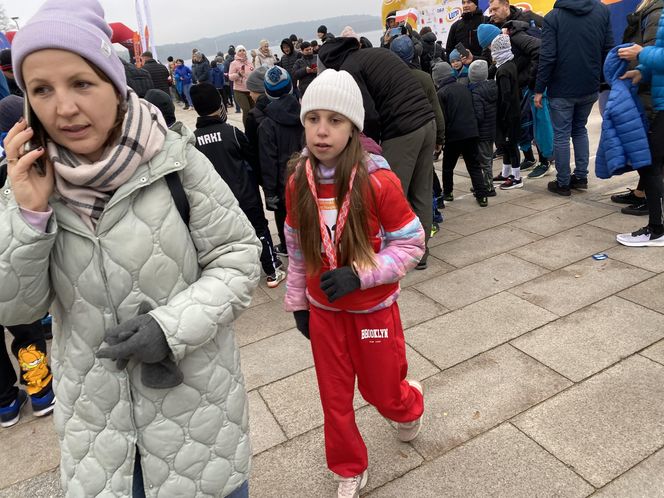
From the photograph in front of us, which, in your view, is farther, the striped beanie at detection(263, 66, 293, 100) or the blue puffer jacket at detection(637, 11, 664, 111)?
the striped beanie at detection(263, 66, 293, 100)

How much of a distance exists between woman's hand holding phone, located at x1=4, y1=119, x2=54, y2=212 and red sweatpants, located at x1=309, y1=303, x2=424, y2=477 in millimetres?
1193

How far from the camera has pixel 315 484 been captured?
7.98ft

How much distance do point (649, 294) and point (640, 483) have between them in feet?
6.28

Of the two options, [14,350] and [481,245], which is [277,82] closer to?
[481,245]

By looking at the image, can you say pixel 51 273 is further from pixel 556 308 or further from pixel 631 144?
pixel 631 144

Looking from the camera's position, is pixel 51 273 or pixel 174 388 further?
pixel 174 388

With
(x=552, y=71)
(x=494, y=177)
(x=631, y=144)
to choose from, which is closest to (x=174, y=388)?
(x=631, y=144)

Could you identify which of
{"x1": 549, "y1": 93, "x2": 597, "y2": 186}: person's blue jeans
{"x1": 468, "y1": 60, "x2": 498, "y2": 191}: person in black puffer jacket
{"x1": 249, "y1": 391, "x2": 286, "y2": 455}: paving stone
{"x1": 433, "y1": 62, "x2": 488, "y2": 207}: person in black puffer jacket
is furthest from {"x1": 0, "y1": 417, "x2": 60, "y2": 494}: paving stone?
{"x1": 549, "y1": 93, "x2": 597, "y2": 186}: person's blue jeans

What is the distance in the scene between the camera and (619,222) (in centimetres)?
509

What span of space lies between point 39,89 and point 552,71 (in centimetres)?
566

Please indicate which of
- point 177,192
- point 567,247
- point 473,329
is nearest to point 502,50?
point 567,247

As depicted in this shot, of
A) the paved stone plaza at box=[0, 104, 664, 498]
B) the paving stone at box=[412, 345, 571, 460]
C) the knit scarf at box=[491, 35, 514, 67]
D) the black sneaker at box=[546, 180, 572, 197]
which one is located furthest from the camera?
the knit scarf at box=[491, 35, 514, 67]

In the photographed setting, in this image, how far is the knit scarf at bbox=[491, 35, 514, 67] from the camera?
6301 millimetres

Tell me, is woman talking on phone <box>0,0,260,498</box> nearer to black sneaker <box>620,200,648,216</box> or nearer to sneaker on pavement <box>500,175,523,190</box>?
black sneaker <box>620,200,648,216</box>
